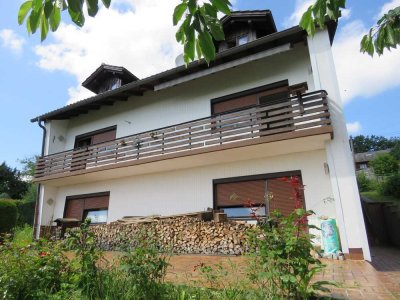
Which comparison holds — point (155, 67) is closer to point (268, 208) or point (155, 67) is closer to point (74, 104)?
point (74, 104)

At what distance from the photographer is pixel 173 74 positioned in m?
10.3

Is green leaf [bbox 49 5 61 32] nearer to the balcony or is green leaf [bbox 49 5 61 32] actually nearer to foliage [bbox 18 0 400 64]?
foliage [bbox 18 0 400 64]

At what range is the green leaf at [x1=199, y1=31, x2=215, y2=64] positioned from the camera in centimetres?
161

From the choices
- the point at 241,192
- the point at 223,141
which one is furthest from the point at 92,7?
the point at 241,192

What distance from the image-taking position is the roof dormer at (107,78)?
1445cm

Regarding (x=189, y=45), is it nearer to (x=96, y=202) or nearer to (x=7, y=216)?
(x=96, y=202)

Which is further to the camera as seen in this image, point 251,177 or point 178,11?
point 251,177

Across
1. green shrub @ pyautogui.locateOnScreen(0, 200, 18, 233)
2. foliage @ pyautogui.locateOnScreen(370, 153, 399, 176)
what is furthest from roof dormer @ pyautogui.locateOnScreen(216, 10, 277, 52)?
foliage @ pyautogui.locateOnScreen(370, 153, 399, 176)

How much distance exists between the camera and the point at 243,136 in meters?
8.22

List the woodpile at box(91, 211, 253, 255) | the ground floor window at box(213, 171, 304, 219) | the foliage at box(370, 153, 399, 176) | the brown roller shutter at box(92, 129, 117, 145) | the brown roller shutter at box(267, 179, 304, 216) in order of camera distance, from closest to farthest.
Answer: the woodpile at box(91, 211, 253, 255)
the brown roller shutter at box(267, 179, 304, 216)
the ground floor window at box(213, 171, 304, 219)
the brown roller shutter at box(92, 129, 117, 145)
the foliage at box(370, 153, 399, 176)

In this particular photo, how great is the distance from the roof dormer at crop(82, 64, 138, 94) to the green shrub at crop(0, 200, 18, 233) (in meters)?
6.95

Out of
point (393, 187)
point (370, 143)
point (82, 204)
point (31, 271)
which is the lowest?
point (31, 271)

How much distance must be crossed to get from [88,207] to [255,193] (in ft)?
25.3

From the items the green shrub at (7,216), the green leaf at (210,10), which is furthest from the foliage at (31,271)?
the green shrub at (7,216)
